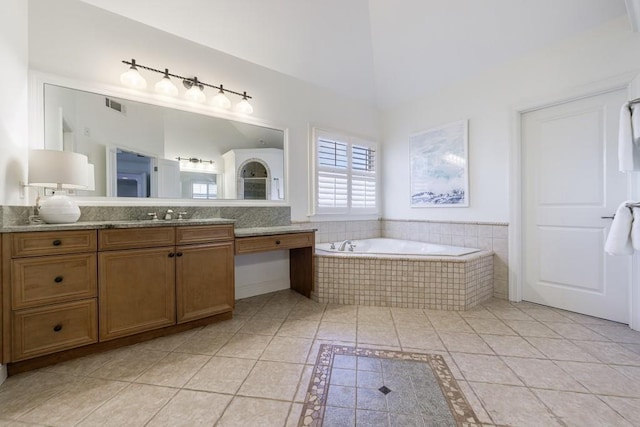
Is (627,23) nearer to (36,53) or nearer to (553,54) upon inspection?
(553,54)

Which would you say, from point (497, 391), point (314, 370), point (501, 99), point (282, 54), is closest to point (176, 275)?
point (314, 370)

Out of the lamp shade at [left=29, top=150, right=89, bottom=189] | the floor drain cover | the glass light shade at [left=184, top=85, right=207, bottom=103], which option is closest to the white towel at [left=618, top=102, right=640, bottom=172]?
the floor drain cover

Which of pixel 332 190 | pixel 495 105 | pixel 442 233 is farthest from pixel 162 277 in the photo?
pixel 495 105

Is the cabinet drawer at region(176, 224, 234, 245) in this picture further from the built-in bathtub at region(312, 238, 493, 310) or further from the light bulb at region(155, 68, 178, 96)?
the light bulb at region(155, 68, 178, 96)

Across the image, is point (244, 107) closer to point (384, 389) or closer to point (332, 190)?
point (332, 190)

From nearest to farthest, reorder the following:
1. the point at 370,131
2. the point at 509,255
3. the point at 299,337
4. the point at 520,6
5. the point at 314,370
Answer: the point at 314,370
the point at 299,337
the point at 520,6
the point at 509,255
the point at 370,131

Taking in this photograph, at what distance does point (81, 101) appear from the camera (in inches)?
82.7

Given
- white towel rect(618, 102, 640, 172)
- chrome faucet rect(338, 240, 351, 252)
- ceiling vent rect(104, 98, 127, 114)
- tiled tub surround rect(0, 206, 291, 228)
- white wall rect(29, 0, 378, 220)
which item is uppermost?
white wall rect(29, 0, 378, 220)

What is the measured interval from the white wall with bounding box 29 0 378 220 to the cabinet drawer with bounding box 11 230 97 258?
1.30 m

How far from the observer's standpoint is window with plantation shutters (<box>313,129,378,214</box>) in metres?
3.45

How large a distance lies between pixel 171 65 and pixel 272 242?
1886 mm

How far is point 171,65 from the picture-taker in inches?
97.8

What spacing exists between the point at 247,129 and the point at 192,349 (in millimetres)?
2127

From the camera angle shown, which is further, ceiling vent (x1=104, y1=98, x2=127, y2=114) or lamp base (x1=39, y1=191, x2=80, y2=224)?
ceiling vent (x1=104, y1=98, x2=127, y2=114)
